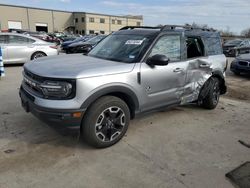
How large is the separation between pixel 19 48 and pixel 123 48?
26.4ft

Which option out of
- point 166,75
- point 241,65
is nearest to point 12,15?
point 241,65

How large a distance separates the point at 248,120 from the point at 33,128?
13.8ft

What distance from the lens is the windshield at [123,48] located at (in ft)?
13.4

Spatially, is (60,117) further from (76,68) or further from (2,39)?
(2,39)

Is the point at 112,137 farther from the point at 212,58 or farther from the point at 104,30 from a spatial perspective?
the point at 104,30

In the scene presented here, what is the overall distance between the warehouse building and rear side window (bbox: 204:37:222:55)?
67.8 m

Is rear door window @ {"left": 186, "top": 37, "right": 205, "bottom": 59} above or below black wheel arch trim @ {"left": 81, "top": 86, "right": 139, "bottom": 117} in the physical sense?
above

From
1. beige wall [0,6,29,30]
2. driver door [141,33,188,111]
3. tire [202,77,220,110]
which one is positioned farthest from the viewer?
beige wall [0,6,29,30]

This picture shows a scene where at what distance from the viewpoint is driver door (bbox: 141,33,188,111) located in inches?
159

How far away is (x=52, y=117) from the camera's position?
10.8ft

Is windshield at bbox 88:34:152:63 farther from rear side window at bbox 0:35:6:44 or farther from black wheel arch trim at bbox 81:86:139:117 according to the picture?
rear side window at bbox 0:35:6:44

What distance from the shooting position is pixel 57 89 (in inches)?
128

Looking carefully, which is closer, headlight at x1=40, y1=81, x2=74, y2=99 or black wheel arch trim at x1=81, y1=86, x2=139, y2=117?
headlight at x1=40, y1=81, x2=74, y2=99

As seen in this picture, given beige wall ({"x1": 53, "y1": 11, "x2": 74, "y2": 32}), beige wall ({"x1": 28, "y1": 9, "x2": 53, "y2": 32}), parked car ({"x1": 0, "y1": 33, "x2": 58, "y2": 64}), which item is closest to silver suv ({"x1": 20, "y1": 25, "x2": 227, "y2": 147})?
parked car ({"x1": 0, "y1": 33, "x2": 58, "y2": 64})
